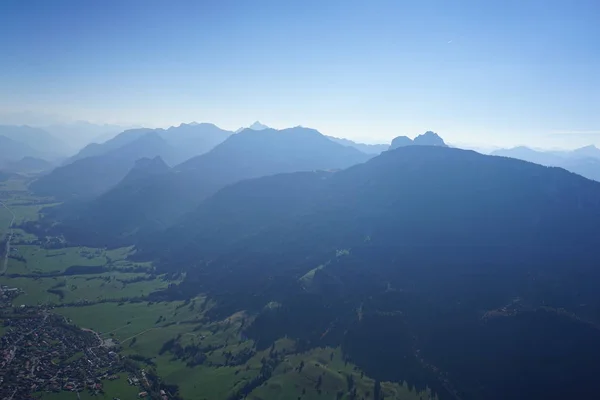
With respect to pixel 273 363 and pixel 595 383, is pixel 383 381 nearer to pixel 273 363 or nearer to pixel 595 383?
pixel 273 363

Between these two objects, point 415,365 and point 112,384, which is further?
point 415,365

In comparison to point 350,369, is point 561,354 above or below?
above

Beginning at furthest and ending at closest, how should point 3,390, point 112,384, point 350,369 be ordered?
point 350,369 < point 112,384 < point 3,390

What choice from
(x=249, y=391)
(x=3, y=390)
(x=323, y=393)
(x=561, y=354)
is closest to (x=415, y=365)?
(x=323, y=393)

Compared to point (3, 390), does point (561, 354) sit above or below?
above

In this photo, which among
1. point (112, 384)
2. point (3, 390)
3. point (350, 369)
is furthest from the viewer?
point (350, 369)

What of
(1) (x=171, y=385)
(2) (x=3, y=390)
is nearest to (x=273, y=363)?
Result: (1) (x=171, y=385)

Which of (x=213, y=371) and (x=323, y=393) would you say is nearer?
(x=323, y=393)

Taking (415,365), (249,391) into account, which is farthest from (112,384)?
(415,365)

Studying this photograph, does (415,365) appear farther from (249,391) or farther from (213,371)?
(213,371)
